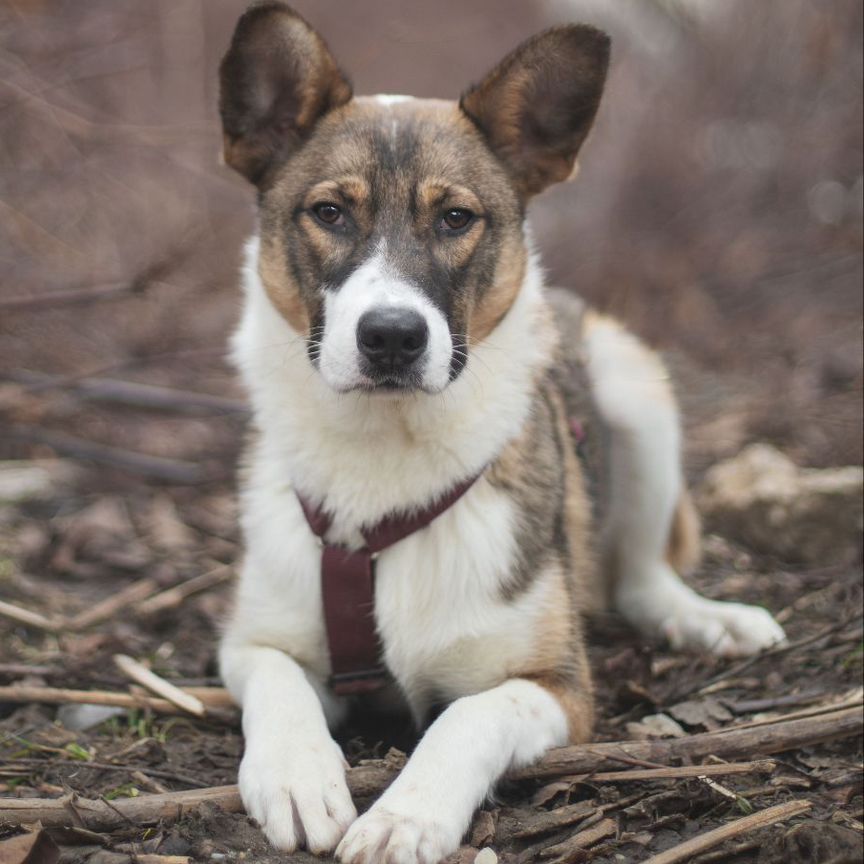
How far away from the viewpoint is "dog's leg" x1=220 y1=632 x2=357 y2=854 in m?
2.68

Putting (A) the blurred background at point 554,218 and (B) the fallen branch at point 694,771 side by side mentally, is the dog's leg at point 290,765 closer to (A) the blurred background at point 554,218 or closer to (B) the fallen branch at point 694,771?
(B) the fallen branch at point 694,771

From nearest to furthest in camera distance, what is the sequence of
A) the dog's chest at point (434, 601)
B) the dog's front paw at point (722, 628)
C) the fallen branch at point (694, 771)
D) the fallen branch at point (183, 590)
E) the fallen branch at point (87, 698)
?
the fallen branch at point (694, 771) → the dog's chest at point (434, 601) → the fallen branch at point (87, 698) → the dog's front paw at point (722, 628) → the fallen branch at point (183, 590)

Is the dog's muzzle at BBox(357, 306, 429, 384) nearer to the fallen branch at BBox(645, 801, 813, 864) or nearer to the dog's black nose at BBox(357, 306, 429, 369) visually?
the dog's black nose at BBox(357, 306, 429, 369)

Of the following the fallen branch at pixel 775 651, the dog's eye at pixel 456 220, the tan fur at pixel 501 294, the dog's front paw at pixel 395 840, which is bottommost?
the fallen branch at pixel 775 651

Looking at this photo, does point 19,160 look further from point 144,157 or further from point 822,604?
point 822,604

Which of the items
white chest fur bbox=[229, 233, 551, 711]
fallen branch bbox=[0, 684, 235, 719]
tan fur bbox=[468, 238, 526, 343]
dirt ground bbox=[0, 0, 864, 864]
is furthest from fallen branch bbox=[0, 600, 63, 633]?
tan fur bbox=[468, 238, 526, 343]

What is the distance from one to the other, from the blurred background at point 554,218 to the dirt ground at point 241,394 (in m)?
0.03

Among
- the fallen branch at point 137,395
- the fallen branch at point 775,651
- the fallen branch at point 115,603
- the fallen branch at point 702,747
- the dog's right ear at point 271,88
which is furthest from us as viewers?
the fallen branch at point 137,395

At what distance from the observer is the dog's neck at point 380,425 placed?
3393 mm

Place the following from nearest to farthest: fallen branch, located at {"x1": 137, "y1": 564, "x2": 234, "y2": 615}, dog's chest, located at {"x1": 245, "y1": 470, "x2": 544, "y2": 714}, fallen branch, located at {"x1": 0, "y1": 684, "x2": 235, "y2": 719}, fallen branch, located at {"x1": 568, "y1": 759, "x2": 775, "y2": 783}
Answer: fallen branch, located at {"x1": 568, "y1": 759, "x2": 775, "y2": 783} → dog's chest, located at {"x1": 245, "y1": 470, "x2": 544, "y2": 714} → fallen branch, located at {"x1": 0, "y1": 684, "x2": 235, "y2": 719} → fallen branch, located at {"x1": 137, "y1": 564, "x2": 234, "y2": 615}

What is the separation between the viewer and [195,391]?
6695 millimetres

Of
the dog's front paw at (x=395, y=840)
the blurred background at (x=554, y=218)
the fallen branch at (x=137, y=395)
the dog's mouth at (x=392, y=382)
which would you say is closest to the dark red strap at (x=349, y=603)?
the dog's mouth at (x=392, y=382)

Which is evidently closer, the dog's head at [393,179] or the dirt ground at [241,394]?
the dirt ground at [241,394]

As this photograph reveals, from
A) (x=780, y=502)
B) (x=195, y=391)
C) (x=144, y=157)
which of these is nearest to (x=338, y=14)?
(x=144, y=157)
